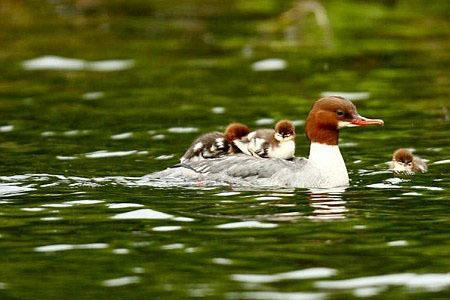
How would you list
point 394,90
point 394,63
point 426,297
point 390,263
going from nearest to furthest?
point 426,297 → point 390,263 → point 394,90 → point 394,63

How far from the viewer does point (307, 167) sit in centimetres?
1441

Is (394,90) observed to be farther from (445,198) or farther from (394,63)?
(445,198)

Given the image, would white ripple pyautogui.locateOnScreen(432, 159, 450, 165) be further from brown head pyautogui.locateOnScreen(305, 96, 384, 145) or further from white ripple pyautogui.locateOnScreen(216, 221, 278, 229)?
white ripple pyautogui.locateOnScreen(216, 221, 278, 229)

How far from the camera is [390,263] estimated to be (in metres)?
10.8

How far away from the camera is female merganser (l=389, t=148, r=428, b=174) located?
14984 mm

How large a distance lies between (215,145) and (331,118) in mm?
1442

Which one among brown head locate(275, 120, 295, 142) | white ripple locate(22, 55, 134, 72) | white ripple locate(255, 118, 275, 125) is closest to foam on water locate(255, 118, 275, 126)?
white ripple locate(255, 118, 275, 125)

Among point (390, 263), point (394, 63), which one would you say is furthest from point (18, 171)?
point (394, 63)

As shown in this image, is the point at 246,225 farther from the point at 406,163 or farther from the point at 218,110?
the point at 218,110

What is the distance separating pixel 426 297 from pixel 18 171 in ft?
21.4

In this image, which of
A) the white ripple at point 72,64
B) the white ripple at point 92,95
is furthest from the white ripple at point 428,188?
the white ripple at point 72,64

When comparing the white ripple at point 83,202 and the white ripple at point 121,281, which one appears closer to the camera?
the white ripple at point 121,281

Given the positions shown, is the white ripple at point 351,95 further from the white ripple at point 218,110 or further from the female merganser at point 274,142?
the female merganser at point 274,142

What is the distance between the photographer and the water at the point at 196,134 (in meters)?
10.7
